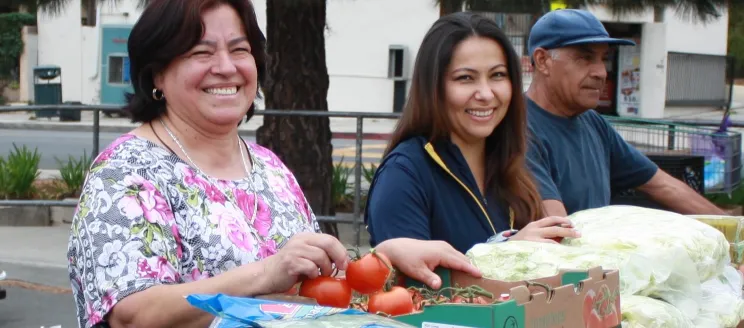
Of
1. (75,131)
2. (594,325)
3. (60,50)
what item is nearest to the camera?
(594,325)

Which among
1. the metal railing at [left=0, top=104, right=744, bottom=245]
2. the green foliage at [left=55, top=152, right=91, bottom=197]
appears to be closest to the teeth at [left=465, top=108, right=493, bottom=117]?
the metal railing at [left=0, top=104, right=744, bottom=245]

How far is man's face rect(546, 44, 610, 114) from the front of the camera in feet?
13.0

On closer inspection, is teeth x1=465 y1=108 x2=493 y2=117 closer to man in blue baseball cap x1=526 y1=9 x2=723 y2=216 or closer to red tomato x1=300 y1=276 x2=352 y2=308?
man in blue baseball cap x1=526 y1=9 x2=723 y2=216

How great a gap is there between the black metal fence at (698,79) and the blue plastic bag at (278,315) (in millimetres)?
29459

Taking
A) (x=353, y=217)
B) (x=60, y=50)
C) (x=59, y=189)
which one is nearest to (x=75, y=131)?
(x=60, y=50)

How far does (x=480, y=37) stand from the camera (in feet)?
10.2

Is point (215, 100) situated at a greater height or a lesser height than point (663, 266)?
greater

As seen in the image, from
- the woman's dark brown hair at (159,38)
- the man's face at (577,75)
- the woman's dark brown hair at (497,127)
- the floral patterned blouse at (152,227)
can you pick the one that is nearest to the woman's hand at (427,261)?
the floral patterned blouse at (152,227)

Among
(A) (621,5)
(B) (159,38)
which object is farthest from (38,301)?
(B) (159,38)

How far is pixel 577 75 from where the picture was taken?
4012mm

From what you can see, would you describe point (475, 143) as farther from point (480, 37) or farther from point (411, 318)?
point (411, 318)

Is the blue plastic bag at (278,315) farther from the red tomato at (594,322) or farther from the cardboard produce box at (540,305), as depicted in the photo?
the red tomato at (594,322)

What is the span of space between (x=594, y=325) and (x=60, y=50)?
3094 centimetres

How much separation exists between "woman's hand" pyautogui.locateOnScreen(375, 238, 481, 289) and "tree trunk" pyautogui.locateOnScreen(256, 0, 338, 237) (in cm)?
642
